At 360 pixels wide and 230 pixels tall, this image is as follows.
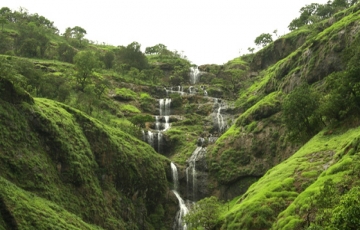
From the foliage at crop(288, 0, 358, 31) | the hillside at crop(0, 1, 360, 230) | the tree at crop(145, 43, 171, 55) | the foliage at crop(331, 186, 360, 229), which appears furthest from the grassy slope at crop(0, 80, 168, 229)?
the tree at crop(145, 43, 171, 55)

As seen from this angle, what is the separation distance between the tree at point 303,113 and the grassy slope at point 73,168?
2224 cm

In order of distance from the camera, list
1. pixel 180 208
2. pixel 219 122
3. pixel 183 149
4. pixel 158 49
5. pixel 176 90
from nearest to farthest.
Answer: pixel 180 208
pixel 183 149
pixel 219 122
pixel 176 90
pixel 158 49

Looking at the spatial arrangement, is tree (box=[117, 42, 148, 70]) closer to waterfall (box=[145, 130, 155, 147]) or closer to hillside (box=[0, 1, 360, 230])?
hillside (box=[0, 1, 360, 230])

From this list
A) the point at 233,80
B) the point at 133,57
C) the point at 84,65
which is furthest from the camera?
the point at 133,57

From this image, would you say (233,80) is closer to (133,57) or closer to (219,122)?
(219,122)

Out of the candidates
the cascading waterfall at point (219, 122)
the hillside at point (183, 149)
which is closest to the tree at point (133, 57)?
the hillside at point (183, 149)

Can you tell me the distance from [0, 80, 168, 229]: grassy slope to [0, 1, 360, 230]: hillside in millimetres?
149

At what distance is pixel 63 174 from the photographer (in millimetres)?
41656

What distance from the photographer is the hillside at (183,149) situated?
32062 mm

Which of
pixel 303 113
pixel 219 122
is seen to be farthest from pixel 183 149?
pixel 303 113

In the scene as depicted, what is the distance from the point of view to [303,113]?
46094 mm

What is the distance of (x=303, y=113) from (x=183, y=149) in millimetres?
29717

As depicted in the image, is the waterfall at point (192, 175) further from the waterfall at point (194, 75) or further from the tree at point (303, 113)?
the waterfall at point (194, 75)

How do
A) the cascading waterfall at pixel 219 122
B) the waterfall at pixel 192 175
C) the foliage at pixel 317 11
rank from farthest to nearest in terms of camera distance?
the foliage at pixel 317 11 → the cascading waterfall at pixel 219 122 → the waterfall at pixel 192 175
